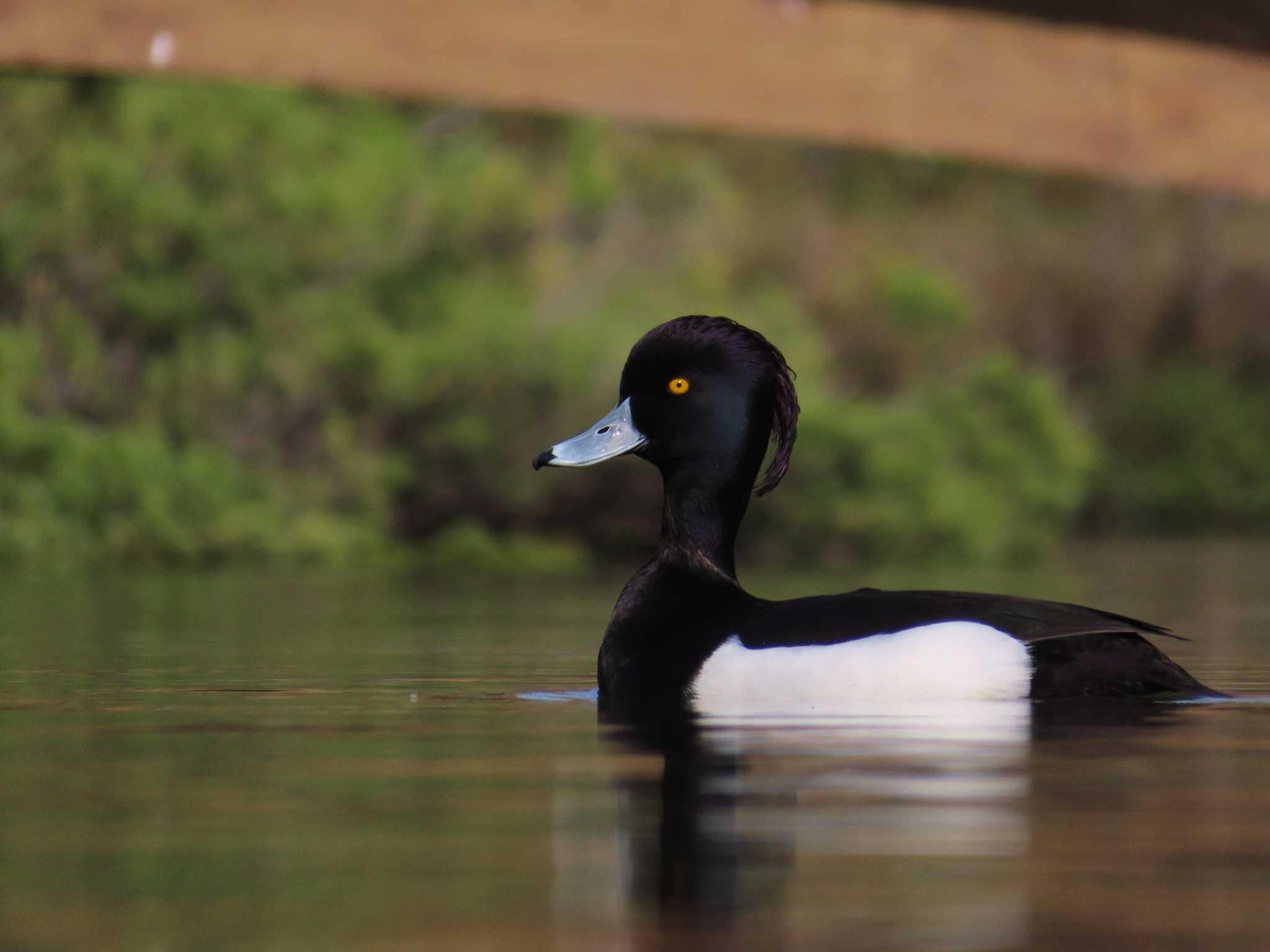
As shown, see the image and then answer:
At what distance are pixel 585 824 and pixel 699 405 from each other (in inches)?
88.6

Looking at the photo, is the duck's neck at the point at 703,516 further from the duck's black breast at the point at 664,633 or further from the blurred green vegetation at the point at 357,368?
the blurred green vegetation at the point at 357,368

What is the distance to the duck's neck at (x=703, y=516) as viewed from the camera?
5.15m

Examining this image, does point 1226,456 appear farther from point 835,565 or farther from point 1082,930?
point 1082,930

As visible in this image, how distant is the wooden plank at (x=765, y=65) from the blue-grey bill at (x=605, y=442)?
337cm

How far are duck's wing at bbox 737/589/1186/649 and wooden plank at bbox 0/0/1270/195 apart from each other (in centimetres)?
424

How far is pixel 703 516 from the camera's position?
522 cm

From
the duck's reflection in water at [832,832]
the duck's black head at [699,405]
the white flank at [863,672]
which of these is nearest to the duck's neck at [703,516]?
the duck's black head at [699,405]

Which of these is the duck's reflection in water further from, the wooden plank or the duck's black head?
the wooden plank

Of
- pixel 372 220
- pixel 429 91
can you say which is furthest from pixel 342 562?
pixel 429 91

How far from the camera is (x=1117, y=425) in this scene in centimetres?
3039

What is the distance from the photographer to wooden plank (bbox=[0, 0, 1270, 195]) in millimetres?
8109

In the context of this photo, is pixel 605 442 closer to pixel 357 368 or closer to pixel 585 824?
pixel 585 824

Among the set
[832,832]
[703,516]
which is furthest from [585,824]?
[703,516]

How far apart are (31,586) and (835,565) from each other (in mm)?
5702
